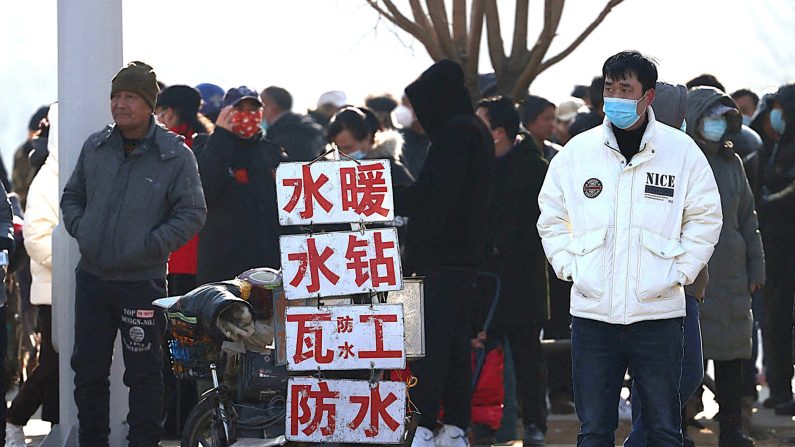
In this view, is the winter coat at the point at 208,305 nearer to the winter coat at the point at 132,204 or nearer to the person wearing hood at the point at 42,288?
the winter coat at the point at 132,204

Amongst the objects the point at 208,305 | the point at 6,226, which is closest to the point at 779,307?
the point at 208,305

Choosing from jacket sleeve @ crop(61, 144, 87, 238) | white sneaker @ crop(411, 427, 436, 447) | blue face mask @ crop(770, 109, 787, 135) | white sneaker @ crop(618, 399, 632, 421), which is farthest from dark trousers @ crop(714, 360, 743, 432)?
jacket sleeve @ crop(61, 144, 87, 238)

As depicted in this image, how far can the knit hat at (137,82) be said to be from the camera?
860cm

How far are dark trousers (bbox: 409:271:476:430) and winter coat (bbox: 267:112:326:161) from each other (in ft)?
13.2

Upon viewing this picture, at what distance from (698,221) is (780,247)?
4987 mm

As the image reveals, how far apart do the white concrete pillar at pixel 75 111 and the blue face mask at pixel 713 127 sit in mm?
3419

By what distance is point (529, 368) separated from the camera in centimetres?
1034

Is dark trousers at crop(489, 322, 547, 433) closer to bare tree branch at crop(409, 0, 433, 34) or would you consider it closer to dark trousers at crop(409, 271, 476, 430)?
dark trousers at crop(409, 271, 476, 430)

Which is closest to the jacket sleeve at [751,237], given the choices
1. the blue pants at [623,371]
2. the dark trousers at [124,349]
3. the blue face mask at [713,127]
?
the blue face mask at [713,127]

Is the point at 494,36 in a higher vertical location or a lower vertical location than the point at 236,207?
higher

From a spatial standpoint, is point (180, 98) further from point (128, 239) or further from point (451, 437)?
point (451, 437)

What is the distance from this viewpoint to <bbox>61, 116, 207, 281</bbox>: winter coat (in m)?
8.42

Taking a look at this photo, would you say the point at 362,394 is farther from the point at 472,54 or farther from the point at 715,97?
the point at 472,54

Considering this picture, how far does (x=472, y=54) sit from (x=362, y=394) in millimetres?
6008
